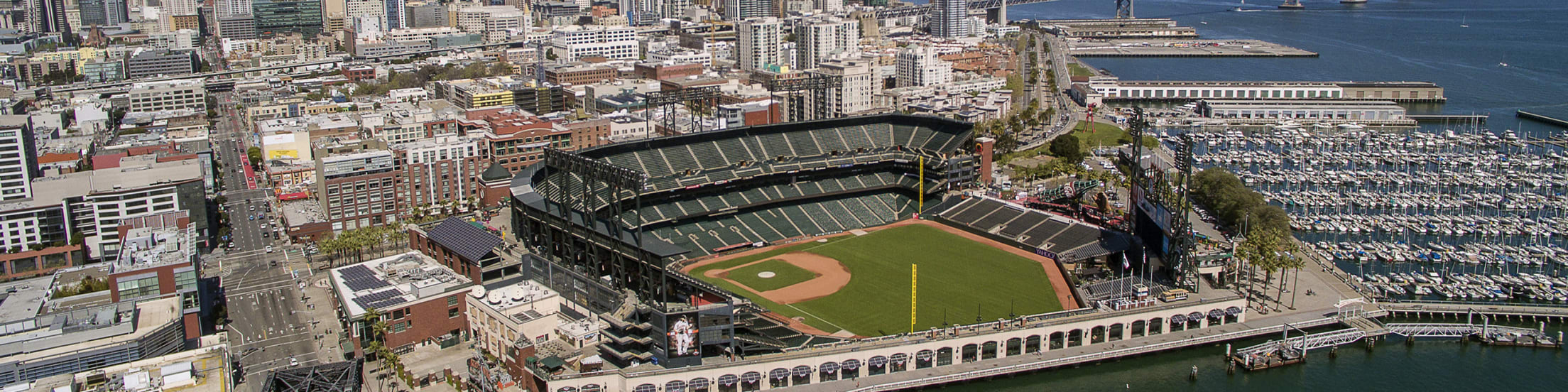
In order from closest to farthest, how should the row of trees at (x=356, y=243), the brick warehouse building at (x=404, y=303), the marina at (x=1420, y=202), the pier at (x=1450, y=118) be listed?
the brick warehouse building at (x=404, y=303) → the marina at (x=1420, y=202) → the row of trees at (x=356, y=243) → the pier at (x=1450, y=118)

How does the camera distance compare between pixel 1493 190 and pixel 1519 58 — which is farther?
pixel 1519 58

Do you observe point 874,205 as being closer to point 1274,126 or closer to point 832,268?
point 832,268

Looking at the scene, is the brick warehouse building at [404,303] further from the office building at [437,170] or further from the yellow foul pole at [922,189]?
the yellow foul pole at [922,189]

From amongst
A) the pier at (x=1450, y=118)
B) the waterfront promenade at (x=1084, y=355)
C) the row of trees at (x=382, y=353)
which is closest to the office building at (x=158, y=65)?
the row of trees at (x=382, y=353)

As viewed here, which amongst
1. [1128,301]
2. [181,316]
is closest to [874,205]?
[1128,301]

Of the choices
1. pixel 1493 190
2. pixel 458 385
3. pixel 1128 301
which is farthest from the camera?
pixel 1493 190

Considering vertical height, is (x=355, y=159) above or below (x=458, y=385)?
above
